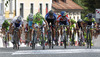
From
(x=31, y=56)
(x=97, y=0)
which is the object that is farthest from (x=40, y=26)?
(x=97, y=0)

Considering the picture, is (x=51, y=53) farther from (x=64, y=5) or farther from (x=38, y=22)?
(x=64, y=5)

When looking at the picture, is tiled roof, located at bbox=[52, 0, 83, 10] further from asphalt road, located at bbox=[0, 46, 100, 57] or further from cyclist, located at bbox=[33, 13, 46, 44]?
asphalt road, located at bbox=[0, 46, 100, 57]

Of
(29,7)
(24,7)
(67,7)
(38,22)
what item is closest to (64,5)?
(67,7)

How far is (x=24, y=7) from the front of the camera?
7131 centimetres

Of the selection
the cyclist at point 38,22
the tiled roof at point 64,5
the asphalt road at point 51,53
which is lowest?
the asphalt road at point 51,53

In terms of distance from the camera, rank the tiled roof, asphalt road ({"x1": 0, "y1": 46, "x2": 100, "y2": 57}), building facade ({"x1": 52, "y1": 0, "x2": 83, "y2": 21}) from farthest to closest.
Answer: the tiled roof < building facade ({"x1": 52, "y1": 0, "x2": 83, "y2": 21}) < asphalt road ({"x1": 0, "y1": 46, "x2": 100, "y2": 57})

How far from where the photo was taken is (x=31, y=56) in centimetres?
2008

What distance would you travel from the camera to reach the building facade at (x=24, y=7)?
6661 centimetres

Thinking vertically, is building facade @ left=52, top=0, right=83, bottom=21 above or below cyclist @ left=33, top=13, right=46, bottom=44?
below

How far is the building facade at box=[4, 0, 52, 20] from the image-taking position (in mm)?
66613

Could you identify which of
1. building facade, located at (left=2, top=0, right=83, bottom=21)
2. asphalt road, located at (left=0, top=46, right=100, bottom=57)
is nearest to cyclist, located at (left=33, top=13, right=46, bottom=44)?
asphalt road, located at (left=0, top=46, right=100, bottom=57)

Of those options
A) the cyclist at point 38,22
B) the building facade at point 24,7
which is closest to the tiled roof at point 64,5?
the building facade at point 24,7

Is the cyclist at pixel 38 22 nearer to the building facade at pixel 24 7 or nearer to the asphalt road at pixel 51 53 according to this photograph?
the asphalt road at pixel 51 53

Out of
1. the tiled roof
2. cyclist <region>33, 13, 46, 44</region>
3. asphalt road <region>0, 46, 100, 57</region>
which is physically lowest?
asphalt road <region>0, 46, 100, 57</region>
